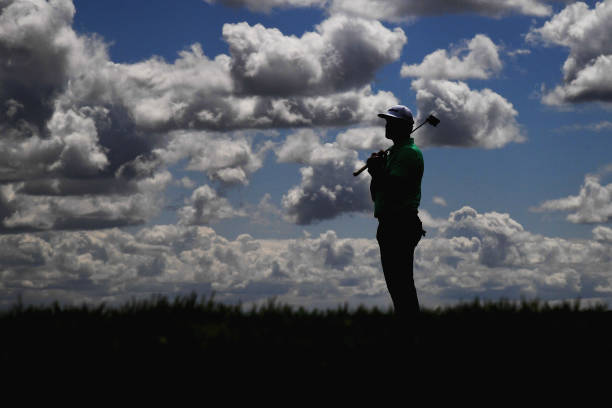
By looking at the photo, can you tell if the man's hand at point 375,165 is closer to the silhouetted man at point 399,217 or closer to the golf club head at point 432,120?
the silhouetted man at point 399,217

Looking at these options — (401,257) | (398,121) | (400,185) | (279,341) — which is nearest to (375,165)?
(400,185)

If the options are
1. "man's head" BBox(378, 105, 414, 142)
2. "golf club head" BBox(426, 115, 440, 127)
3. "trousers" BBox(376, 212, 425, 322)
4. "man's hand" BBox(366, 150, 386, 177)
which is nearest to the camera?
"trousers" BBox(376, 212, 425, 322)

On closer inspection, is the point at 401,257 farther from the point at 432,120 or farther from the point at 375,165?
the point at 432,120

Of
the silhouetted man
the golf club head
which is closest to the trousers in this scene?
the silhouetted man

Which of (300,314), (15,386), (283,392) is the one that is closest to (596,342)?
(300,314)

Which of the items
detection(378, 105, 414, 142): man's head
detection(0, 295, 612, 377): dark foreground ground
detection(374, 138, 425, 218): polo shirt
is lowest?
detection(0, 295, 612, 377): dark foreground ground

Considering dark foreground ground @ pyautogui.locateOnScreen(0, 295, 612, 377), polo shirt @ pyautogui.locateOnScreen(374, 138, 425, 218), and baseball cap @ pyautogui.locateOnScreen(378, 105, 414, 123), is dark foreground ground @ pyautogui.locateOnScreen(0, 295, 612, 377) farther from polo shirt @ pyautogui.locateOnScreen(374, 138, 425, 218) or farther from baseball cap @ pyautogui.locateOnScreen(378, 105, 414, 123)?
baseball cap @ pyautogui.locateOnScreen(378, 105, 414, 123)

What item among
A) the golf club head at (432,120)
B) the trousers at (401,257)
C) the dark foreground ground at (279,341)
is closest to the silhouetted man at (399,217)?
the trousers at (401,257)

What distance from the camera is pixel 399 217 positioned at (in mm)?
8750

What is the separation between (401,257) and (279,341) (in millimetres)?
2535

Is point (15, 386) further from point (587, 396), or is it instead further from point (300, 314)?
point (587, 396)

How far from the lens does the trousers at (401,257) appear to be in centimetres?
870

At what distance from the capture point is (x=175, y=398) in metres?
5.66

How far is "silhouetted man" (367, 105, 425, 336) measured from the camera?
872 centimetres
